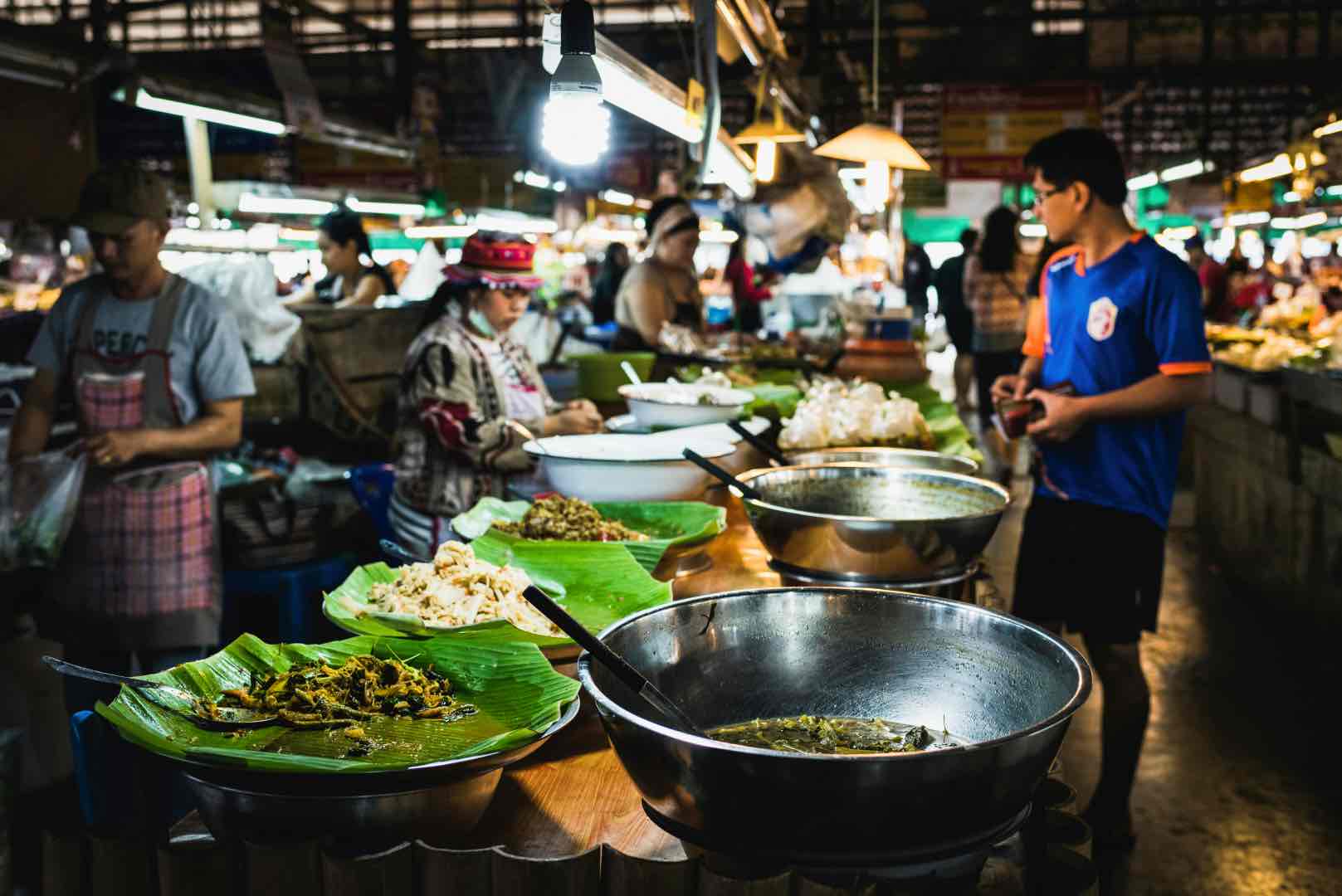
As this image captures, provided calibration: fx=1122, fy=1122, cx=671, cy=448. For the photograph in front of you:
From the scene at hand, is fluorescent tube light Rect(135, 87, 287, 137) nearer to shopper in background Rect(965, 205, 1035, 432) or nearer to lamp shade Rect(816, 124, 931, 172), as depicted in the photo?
lamp shade Rect(816, 124, 931, 172)

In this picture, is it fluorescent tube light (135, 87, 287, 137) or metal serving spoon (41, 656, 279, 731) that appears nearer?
metal serving spoon (41, 656, 279, 731)

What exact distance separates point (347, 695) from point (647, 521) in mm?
1345

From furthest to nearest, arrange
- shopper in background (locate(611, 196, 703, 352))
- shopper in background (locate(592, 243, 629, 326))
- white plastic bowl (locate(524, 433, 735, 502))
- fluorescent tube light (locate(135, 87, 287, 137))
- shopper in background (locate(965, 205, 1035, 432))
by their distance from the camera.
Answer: shopper in background (locate(592, 243, 629, 326))
shopper in background (locate(965, 205, 1035, 432))
shopper in background (locate(611, 196, 703, 352))
fluorescent tube light (locate(135, 87, 287, 137))
white plastic bowl (locate(524, 433, 735, 502))

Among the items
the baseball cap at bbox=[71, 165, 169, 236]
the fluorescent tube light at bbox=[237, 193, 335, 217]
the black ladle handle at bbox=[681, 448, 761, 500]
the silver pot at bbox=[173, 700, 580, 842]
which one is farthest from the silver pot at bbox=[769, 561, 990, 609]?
the fluorescent tube light at bbox=[237, 193, 335, 217]

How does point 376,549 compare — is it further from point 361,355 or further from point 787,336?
point 787,336

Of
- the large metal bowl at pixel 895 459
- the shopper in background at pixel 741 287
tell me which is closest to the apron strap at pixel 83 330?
the large metal bowl at pixel 895 459

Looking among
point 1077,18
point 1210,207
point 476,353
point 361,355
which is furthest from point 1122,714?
point 1210,207

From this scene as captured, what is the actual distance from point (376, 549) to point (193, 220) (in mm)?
8561

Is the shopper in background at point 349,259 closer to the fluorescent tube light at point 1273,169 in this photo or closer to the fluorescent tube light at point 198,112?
the fluorescent tube light at point 198,112

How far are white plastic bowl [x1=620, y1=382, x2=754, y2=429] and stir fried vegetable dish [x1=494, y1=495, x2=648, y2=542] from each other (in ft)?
4.20

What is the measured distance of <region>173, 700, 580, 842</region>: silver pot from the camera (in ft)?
4.21

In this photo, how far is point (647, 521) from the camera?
2830mm

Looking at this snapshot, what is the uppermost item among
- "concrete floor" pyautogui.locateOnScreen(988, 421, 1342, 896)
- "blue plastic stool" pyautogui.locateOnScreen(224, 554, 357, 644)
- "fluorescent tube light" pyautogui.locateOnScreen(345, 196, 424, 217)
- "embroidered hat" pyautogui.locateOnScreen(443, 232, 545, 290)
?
"fluorescent tube light" pyautogui.locateOnScreen(345, 196, 424, 217)

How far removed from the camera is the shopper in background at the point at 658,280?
22.1ft
